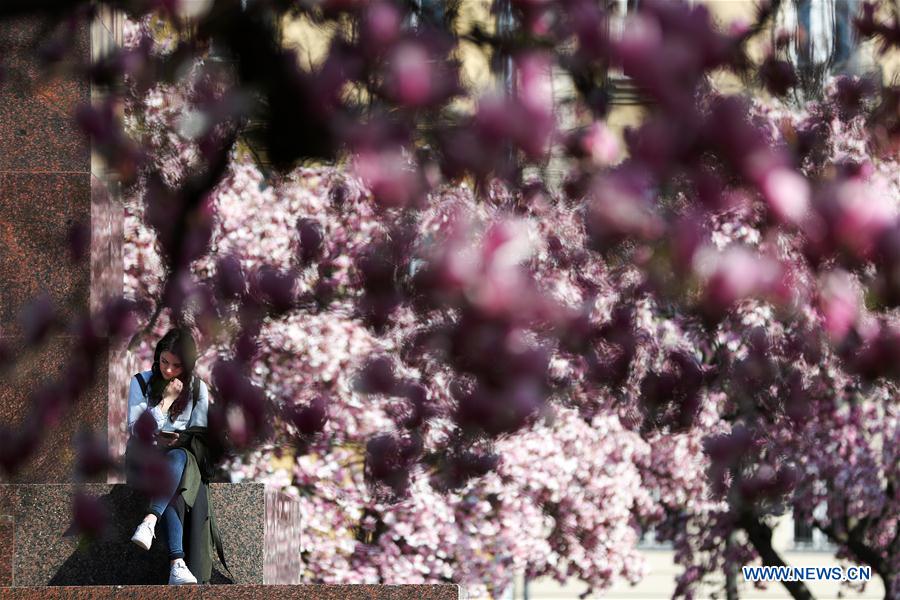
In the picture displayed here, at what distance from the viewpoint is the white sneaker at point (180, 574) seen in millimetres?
6926

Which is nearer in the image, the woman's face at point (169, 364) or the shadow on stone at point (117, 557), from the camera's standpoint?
the woman's face at point (169, 364)

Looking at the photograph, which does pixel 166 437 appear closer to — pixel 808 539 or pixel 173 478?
pixel 173 478

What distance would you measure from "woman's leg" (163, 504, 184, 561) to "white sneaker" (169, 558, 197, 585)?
37 mm

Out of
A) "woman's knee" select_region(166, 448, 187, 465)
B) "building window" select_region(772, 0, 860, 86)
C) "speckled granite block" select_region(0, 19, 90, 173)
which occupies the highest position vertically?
"speckled granite block" select_region(0, 19, 90, 173)

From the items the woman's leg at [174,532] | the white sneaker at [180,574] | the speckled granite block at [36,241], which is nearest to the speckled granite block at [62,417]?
the speckled granite block at [36,241]

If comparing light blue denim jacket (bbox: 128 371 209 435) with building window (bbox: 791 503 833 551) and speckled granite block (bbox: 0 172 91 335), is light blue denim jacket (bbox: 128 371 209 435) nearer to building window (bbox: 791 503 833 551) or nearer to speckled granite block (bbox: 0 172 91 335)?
speckled granite block (bbox: 0 172 91 335)

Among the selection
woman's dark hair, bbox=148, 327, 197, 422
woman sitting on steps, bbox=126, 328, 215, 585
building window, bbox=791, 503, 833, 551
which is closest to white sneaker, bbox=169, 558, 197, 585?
woman sitting on steps, bbox=126, 328, 215, 585

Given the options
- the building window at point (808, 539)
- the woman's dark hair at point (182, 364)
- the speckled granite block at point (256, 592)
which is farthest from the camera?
the building window at point (808, 539)

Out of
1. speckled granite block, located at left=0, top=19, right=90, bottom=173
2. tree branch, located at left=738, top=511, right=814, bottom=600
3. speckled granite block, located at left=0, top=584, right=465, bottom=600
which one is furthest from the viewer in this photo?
tree branch, located at left=738, top=511, right=814, bottom=600

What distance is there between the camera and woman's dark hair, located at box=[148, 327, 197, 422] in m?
A: 6.88

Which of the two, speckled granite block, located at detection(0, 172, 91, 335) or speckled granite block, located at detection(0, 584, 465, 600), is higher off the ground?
speckled granite block, located at detection(0, 172, 91, 335)

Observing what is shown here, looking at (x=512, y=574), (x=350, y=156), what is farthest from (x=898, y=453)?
(x=350, y=156)

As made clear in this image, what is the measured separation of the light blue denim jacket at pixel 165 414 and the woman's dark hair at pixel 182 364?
3 centimetres

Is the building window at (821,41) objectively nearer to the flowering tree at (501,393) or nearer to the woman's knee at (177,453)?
the flowering tree at (501,393)
